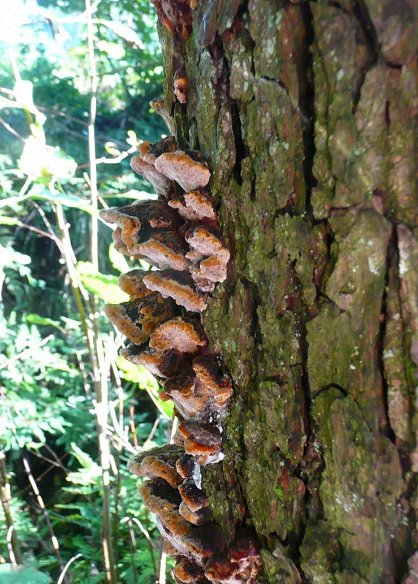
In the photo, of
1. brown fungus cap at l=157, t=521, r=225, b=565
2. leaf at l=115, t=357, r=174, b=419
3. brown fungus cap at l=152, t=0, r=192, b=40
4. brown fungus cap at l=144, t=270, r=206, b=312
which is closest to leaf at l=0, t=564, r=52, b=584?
leaf at l=115, t=357, r=174, b=419

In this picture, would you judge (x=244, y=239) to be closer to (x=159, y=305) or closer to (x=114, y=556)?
(x=159, y=305)

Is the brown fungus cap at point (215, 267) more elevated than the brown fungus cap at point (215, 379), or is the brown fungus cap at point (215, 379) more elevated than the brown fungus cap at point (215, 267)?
the brown fungus cap at point (215, 267)

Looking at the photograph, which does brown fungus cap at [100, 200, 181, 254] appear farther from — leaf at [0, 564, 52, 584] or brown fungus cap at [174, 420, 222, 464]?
leaf at [0, 564, 52, 584]

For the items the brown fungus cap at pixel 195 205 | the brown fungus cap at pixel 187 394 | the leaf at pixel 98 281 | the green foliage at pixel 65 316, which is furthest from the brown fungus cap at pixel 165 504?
the green foliage at pixel 65 316

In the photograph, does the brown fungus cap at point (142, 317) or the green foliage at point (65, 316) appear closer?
the brown fungus cap at point (142, 317)

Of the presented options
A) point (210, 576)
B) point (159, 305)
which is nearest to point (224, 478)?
point (210, 576)

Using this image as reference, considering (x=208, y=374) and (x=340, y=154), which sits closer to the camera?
(x=340, y=154)

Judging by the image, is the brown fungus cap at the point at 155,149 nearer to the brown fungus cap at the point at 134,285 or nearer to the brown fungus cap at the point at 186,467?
Answer: the brown fungus cap at the point at 134,285

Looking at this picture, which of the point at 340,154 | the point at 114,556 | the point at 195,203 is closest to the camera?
the point at 340,154
